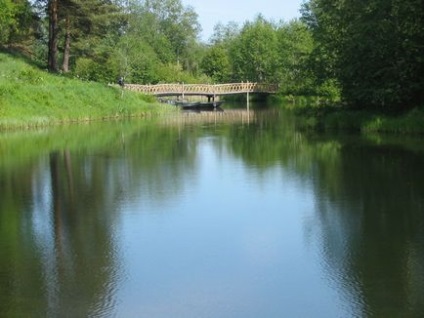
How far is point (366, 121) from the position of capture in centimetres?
2978

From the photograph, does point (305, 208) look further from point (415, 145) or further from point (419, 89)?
point (419, 89)

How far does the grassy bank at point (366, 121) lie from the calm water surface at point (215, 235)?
4795 mm

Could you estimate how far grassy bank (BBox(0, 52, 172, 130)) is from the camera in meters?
37.3

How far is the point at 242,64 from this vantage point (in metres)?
90.5

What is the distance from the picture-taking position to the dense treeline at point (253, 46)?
91.6ft

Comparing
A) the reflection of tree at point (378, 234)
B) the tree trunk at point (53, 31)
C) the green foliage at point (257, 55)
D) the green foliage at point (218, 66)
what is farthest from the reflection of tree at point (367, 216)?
the green foliage at point (218, 66)

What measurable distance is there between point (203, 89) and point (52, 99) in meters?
30.5

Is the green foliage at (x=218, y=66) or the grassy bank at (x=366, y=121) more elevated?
the green foliage at (x=218, y=66)

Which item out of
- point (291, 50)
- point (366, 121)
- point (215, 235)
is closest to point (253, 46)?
point (291, 50)

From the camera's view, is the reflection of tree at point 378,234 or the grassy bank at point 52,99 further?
the grassy bank at point 52,99

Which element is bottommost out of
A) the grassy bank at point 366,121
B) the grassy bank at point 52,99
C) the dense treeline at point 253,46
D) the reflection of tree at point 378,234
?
the reflection of tree at point 378,234

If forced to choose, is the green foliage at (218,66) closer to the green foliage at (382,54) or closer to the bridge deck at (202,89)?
the bridge deck at (202,89)

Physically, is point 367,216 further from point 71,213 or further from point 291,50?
point 291,50

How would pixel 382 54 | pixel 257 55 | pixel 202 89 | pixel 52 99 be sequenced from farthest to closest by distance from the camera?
pixel 257 55
pixel 202 89
pixel 52 99
pixel 382 54
